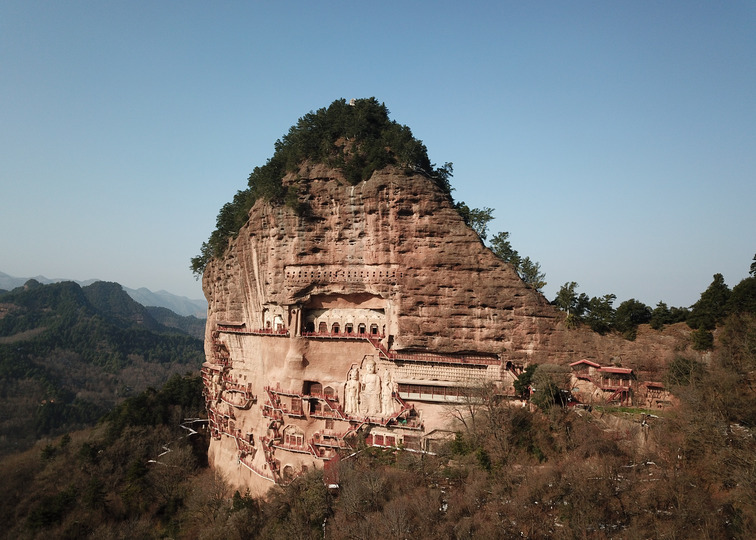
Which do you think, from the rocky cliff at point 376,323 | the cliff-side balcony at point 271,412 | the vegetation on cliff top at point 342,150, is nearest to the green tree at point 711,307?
the rocky cliff at point 376,323

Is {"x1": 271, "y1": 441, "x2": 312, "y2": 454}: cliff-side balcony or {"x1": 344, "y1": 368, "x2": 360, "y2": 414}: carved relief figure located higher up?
{"x1": 344, "y1": 368, "x2": 360, "y2": 414}: carved relief figure

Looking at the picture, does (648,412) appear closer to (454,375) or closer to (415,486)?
(454,375)

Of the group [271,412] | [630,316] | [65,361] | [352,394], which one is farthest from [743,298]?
[65,361]

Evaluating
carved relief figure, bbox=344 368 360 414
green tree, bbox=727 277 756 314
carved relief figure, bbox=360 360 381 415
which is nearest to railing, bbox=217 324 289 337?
carved relief figure, bbox=344 368 360 414

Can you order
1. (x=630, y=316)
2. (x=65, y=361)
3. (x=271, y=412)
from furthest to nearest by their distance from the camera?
(x=65, y=361) < (x=271, y=412) < (x=630, y=316)

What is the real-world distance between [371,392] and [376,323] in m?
3.62

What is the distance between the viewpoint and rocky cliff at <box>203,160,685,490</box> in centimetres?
2434

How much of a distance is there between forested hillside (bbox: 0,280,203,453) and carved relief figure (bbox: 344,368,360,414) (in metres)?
42.2

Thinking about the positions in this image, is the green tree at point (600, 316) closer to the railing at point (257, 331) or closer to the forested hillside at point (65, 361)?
the railing at point (257, 331)

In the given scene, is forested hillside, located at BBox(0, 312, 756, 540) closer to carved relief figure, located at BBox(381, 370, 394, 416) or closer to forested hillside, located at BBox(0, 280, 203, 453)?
carved relief figure, located at BBox(381, 370, 394, 416)

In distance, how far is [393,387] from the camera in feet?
84.9

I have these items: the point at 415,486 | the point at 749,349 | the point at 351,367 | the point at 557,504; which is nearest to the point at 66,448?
the point at 351,367

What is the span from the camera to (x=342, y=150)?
2873 cm

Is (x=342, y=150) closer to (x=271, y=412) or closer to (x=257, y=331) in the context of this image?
(x=257, y=331)
